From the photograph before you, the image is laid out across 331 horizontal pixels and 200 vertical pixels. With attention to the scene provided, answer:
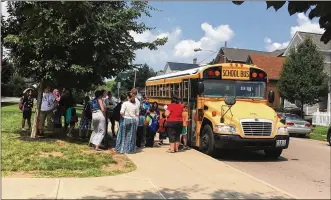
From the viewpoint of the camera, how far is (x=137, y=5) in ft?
39.8

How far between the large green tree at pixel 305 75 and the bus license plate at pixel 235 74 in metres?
18.9

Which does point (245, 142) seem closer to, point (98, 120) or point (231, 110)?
point (231, 110)

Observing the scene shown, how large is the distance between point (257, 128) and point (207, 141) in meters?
1.45

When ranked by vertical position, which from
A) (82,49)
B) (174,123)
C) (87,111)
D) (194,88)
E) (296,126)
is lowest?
(296,126)

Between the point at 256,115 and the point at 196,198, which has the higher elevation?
the point at 256,115

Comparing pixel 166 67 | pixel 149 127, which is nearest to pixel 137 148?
pixel 149 127

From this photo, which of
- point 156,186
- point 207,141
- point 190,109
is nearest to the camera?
point 156,186

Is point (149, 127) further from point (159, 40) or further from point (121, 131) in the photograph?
point (159, 40)

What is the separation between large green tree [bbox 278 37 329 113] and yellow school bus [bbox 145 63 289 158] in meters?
18.6

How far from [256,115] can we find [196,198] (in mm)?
5180

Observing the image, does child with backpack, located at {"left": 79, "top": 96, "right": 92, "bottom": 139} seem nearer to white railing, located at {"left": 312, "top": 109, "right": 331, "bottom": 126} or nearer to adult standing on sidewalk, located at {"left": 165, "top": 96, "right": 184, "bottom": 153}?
adult standing on sidewalk, located at {"left": 165, "top": 96, "right": 184, "bottom": 153}

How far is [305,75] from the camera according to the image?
29.9 m

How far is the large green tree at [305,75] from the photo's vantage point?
97.9ft

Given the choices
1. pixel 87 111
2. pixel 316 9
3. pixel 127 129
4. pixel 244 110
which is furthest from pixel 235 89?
pixel 316 9
